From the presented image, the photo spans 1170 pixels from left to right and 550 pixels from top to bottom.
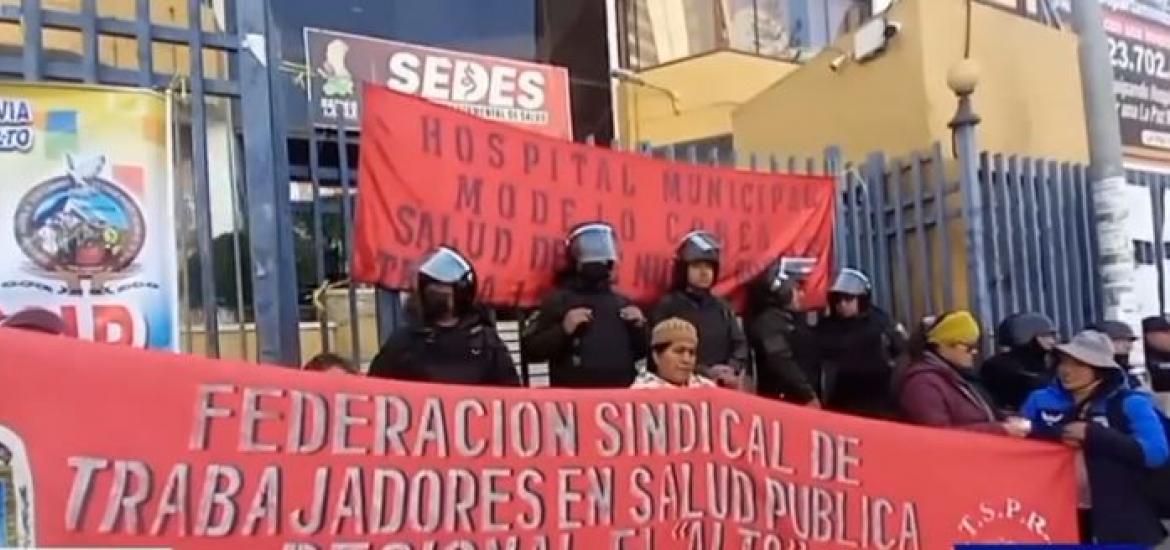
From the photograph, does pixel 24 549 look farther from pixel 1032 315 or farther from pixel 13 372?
pixel 1032 315

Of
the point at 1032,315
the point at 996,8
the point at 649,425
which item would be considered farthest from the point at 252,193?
the point at 996,8

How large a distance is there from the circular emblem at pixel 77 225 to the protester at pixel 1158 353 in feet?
17.1

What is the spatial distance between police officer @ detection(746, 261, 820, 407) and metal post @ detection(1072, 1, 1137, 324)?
6.81 feet

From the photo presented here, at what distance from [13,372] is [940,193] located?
17.9 feet

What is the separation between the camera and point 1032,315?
289 inches

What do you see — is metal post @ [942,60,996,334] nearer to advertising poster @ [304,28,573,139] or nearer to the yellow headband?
the yellow headband

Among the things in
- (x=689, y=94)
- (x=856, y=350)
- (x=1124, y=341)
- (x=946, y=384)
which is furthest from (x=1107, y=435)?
(x=689, y=94)

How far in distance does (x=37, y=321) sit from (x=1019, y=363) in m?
4.52

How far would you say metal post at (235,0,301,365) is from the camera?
5.29m

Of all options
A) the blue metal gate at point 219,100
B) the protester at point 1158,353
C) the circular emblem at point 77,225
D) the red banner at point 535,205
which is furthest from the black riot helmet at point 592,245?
the protester at point 1158,353

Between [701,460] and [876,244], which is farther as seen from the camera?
[876,244]

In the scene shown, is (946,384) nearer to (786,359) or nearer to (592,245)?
(786,359)

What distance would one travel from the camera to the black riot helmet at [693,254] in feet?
20.8

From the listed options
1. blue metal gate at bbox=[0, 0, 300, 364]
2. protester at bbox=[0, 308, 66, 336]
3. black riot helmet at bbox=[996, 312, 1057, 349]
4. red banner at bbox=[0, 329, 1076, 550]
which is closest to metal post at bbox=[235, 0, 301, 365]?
blue metal gate at bbox=[0, 0, 300, 364]
